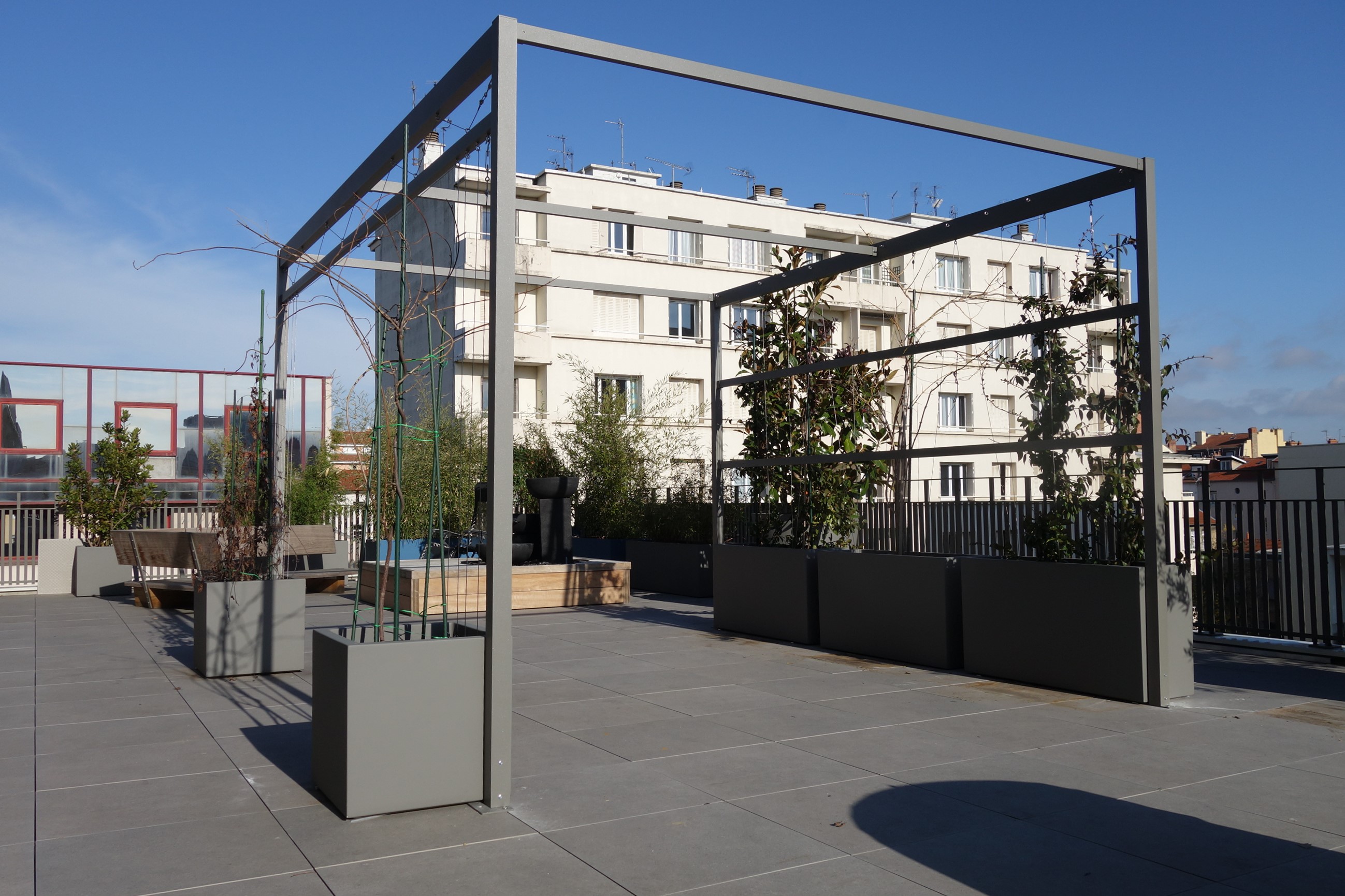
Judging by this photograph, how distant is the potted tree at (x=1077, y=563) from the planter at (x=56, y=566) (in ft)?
46.5

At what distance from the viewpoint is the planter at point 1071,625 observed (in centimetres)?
696

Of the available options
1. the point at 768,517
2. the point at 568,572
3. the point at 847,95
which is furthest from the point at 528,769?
the point at 568,572

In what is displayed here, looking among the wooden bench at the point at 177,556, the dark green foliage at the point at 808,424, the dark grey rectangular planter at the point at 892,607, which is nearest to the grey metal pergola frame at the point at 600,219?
the dark green foliage at the point at 808,424

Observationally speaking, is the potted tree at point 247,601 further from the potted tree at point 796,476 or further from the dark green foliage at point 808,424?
the dark green foliage at point 808,424

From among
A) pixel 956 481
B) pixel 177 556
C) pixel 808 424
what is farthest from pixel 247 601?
pixel 956 481

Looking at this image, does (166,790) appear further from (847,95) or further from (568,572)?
(568,572)

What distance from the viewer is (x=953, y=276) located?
40.5m

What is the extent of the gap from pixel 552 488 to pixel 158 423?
2070 cm

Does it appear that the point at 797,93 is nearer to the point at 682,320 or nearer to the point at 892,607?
the point at 892,607

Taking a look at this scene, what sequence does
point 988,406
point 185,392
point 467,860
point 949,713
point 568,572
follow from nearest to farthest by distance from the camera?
1. point 467,860
2. point 949,713
3. point 988,406
4. point 568,572
5. point 185,392

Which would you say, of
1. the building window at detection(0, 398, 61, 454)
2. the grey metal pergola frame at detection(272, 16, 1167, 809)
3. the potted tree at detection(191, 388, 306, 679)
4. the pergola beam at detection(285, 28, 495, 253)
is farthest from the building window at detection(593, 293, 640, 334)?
the pergola beam at detection(285, 28, 495, 253)

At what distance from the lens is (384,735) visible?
4512 millimetres

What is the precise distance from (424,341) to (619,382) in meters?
7.07

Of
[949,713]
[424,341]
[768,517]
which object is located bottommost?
[949,713]
